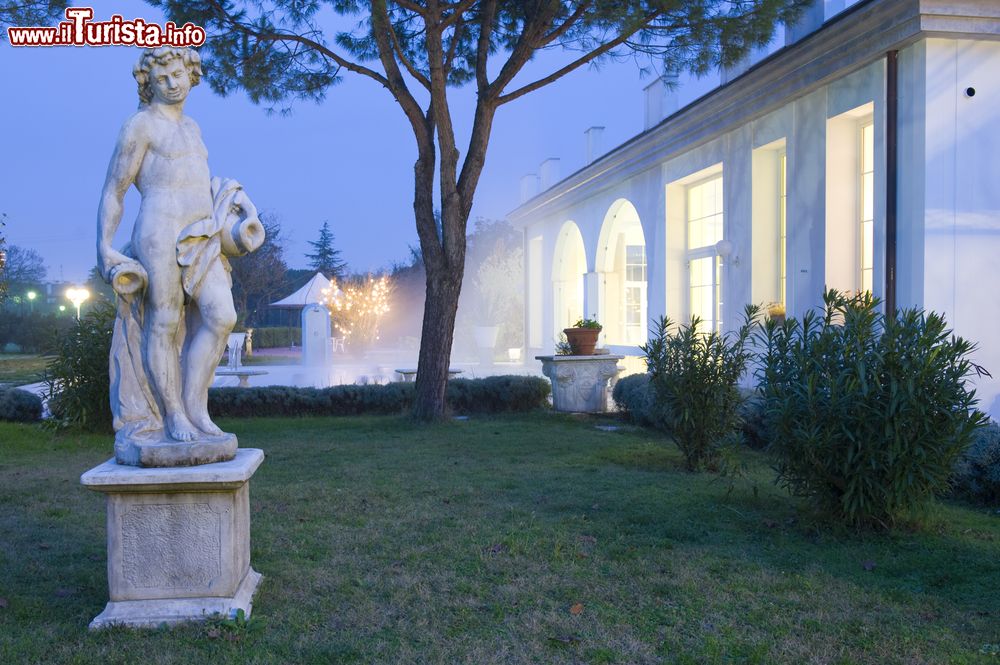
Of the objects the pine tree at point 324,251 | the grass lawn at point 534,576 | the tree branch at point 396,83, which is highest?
the pine tree at point 324,251

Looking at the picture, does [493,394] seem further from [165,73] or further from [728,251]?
[165,73]

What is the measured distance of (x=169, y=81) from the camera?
3.33 meters

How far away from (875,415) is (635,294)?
1064 cm

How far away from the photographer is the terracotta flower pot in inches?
422

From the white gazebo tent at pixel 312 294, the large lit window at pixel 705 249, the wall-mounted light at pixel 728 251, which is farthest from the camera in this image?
→ the white gazebo tent at pixel 312 294

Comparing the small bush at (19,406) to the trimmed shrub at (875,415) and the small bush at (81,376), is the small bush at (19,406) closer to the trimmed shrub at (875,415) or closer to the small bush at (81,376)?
the small bush at (81,376)

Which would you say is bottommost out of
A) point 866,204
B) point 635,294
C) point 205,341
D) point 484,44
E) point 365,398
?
point 365,398

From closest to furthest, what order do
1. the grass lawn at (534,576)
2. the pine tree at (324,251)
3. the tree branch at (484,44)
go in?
the grass lawn at (534,576)
the tree branch at (484,44)
the pine tree at (324,251)

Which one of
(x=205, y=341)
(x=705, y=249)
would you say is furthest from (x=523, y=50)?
(x=205, y=341)

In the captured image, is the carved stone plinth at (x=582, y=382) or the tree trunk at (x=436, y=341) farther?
the carved stone plinth at (x=582, y=382)

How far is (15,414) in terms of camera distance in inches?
382

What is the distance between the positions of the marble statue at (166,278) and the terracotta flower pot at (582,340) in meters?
7.60

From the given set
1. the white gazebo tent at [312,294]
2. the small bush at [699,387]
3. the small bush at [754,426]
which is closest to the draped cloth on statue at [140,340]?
the small bush at [699,387]

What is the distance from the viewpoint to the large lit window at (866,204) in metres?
7.59
